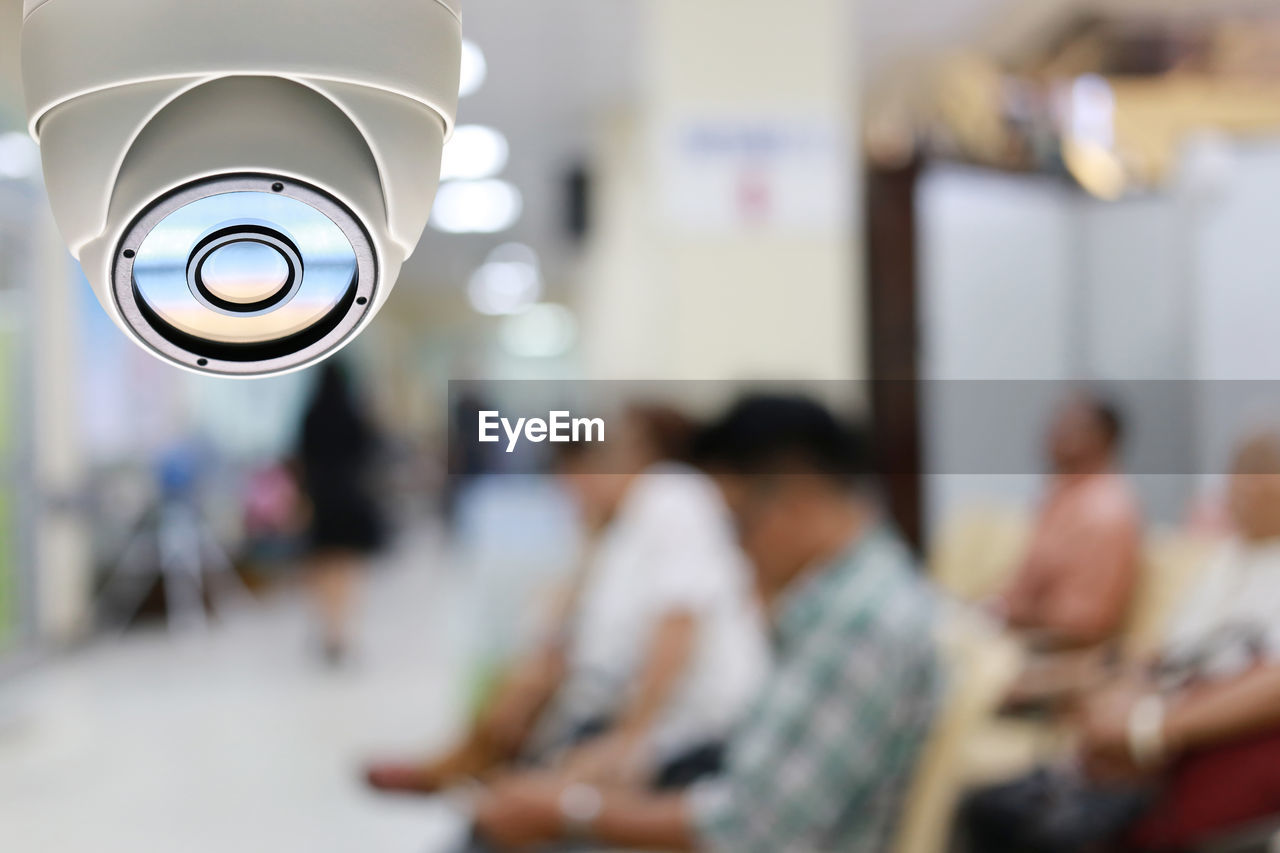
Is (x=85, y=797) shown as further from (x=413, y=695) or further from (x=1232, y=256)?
(x=1232, y=256)

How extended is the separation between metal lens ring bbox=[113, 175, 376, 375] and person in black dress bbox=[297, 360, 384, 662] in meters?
3.89

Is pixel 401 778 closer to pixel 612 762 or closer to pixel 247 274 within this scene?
pixel 612 762

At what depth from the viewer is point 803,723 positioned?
1.27m

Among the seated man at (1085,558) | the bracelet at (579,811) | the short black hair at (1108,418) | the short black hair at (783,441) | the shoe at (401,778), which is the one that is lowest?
the seated man at (1085,558)

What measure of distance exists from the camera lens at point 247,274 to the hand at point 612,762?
132cm

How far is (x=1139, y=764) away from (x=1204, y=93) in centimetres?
457

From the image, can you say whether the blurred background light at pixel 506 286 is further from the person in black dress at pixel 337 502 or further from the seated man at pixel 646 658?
the seated man at pixel 646 658

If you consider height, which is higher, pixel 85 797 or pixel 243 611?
pixel 85 797

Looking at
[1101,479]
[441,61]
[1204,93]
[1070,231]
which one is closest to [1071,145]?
[1070,231]

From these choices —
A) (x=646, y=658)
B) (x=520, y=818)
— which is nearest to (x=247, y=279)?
(x=520, y=818)

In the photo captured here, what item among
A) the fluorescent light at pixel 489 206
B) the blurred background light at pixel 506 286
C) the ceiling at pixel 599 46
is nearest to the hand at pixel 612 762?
the ceiling at pixel 599 46

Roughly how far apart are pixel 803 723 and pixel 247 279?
1079 mm

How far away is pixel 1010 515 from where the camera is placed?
3.16 metres

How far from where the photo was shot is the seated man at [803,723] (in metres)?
1.25
